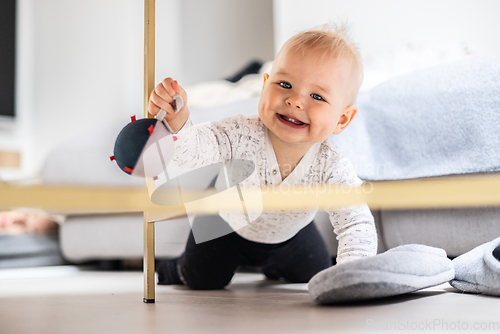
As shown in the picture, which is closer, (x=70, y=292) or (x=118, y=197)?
(x=118, y=197)

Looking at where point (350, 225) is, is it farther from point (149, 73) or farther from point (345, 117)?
point (149, 73)

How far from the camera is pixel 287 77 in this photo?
765mm

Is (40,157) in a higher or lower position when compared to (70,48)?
lower

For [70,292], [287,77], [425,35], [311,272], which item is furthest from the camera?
[425,35]

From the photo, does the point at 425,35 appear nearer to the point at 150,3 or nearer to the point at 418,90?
the point at 418,90

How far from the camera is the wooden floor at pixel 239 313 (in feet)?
1.55

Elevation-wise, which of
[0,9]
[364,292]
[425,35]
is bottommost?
[364,292]

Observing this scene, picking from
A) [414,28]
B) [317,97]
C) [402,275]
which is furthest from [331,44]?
[414,28]

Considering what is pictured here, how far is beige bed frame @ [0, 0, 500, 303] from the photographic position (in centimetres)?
37

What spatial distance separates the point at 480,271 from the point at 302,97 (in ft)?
1.28

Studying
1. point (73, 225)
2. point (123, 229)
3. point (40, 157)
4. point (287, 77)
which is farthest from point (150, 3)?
point (40, 157)

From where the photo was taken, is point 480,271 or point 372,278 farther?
point 480,271

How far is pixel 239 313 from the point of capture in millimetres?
575

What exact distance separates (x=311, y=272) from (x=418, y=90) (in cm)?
46
